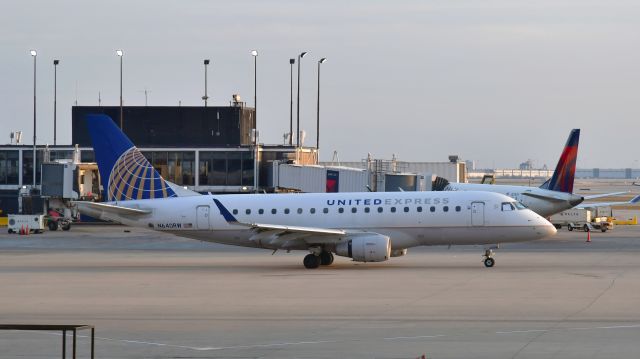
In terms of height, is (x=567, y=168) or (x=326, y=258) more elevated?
(x=567, y=168)

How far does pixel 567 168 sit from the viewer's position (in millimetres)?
66375

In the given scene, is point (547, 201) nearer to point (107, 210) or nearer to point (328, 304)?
point (107, 210)

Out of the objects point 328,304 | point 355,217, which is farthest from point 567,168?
point 328,304

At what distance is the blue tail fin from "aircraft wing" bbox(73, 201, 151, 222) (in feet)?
3.50

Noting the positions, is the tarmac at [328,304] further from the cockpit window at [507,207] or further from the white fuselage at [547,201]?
the white fuselage at [547,201]

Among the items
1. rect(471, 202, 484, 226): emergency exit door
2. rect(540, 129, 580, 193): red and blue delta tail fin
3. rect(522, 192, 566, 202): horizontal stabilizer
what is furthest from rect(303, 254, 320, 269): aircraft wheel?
rect(540, 129, 580, 193): red and blue delta tail fin

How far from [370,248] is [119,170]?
1160cm

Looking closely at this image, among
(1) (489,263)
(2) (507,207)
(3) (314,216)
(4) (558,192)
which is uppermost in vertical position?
(4) (558,192)

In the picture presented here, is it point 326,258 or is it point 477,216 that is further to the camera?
point 326,258

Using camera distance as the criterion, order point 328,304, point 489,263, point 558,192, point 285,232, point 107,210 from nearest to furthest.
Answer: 1. point 328,304
2. point 285,232
3. point 489,263
4. point 107,210
5. point 558,192

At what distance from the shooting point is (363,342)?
23891 millimetres

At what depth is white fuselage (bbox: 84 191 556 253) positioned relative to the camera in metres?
44.4

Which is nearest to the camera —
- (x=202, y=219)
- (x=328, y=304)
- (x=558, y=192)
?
(x=328, y=304)

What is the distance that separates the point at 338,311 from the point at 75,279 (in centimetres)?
1407
